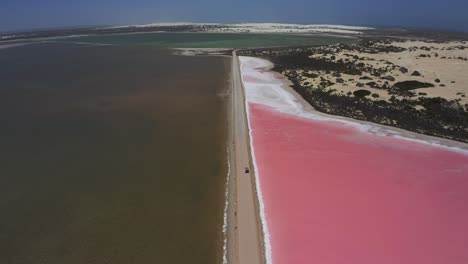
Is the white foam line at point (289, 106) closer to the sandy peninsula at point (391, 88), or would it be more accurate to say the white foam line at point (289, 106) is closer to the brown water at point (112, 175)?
the sandy peninsula at point (391, 88)

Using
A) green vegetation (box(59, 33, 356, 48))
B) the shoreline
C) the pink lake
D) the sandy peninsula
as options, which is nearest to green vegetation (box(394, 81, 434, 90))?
the sandy peninsula

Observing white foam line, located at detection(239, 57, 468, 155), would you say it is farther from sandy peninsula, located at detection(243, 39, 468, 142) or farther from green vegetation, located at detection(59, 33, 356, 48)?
green vegetation, located at detection(59, 33, 356, 48)

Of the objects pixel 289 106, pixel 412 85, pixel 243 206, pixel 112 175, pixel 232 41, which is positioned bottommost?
pixel 243 206

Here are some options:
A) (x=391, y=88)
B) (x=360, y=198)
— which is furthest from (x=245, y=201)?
(x=391, y=88)

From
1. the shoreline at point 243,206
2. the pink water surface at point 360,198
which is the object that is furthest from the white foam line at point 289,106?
the shoreline at point 243,206

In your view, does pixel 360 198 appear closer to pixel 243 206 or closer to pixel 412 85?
pixel 243 206

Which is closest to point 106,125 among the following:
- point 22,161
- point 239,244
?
point 22,161
